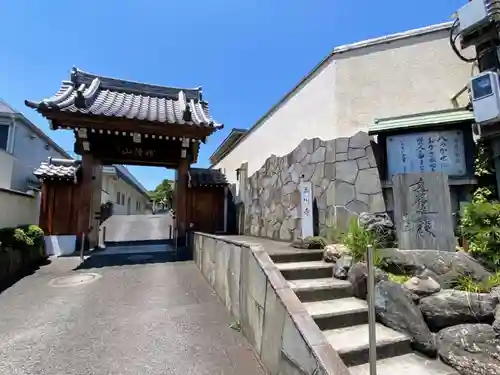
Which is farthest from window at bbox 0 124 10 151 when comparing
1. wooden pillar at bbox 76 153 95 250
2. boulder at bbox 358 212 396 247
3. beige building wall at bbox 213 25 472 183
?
boulder at bbox 358 212 396 247

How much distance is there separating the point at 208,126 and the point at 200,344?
7553 millimetres

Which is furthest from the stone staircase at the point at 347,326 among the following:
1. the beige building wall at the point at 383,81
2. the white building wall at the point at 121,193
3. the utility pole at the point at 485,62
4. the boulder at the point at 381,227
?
the white building wall at the point at 121,193

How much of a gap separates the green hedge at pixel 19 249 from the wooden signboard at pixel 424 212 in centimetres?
870

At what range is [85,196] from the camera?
9.95 m

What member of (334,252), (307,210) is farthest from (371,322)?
(307,210)

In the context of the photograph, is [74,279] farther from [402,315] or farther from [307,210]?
[402,315]

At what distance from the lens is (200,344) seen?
3926mm

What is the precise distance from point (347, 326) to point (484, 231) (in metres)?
2.60

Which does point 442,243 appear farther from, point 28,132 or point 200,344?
point 28,132

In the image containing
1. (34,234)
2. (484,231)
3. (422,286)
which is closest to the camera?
(422,286)

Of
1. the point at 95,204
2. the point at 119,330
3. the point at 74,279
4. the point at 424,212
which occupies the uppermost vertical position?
the point at 95,204

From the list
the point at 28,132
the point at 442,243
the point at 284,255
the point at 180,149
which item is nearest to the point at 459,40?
the point at 442,243

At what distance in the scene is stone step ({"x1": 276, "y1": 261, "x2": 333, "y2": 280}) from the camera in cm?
429

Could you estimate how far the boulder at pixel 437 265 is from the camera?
13.0 ft
